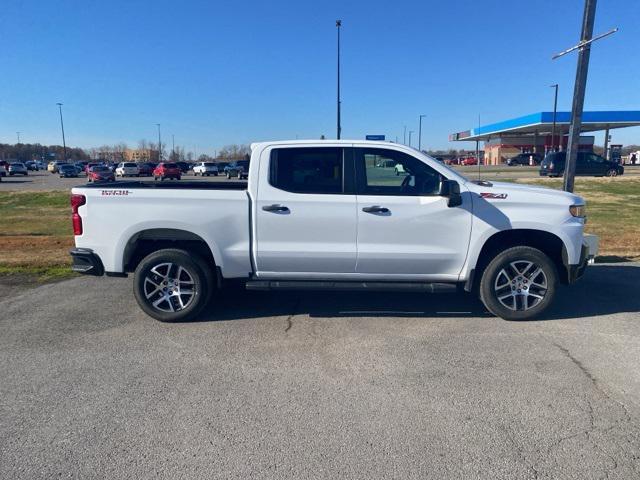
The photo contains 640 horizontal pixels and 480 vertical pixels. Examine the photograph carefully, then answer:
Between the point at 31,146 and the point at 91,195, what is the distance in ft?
517

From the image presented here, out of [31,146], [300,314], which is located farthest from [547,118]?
[31,146]

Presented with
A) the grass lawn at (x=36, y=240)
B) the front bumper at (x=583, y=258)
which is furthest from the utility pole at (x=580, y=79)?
the grass lawn at (x=36, y=240)

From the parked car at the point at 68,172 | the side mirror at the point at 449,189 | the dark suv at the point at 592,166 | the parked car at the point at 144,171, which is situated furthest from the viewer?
the parked car at the point at 68,172

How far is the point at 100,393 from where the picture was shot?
3.65 metres

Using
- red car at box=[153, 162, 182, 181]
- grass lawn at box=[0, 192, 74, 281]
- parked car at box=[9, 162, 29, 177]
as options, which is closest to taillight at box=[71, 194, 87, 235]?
grass lawn at box=[0, 192, 74, 281]

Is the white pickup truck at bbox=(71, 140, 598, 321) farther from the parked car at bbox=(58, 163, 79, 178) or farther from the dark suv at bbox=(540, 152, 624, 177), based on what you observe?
the parked car at bbox=(58, 163, 79, 178)

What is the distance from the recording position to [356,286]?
16.9ft

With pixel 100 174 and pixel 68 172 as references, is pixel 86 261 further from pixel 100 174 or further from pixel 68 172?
pixel 68 172

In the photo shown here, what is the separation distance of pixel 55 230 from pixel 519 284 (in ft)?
37.5

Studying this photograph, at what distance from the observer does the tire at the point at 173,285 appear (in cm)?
518

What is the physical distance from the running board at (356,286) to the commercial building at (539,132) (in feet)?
164

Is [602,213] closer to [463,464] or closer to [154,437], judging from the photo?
[463,464]

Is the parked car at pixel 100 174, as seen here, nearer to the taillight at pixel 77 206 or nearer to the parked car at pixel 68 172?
the parked car at pixel 68 172

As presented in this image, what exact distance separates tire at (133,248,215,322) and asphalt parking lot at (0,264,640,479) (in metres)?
0.21
